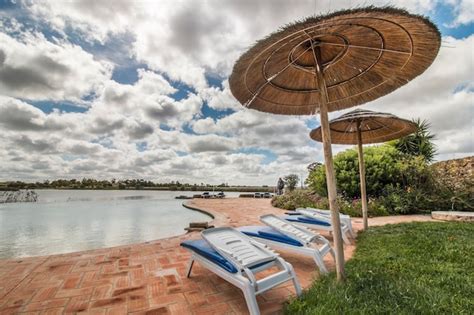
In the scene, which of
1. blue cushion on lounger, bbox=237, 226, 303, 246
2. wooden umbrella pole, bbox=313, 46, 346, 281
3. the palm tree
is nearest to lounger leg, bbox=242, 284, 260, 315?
wooden umbrella pole, bbox=313, 46, 346, 281

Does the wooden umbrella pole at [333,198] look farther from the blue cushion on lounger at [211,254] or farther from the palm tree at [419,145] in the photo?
the palm tree at [419,145]

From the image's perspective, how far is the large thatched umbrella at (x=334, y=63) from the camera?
208 centimetres

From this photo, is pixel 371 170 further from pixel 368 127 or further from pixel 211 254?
pixel 211 254

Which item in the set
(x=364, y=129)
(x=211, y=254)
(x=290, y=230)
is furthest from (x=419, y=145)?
(x=211, y=254)

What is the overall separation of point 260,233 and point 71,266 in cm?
296

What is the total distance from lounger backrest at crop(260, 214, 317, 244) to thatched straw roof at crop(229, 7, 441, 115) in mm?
1831

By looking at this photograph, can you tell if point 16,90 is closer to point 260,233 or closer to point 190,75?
point 190,75

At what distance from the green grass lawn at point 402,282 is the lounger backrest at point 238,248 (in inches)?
20.7

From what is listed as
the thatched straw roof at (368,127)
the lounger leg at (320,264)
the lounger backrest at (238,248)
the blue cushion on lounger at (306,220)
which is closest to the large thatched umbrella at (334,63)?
the lounger leg at (320,264)

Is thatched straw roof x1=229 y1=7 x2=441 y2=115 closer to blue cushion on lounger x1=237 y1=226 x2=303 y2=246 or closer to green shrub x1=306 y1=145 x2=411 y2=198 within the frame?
blue cushion on lounger x1=237 y1=226 x2=303 y2=246

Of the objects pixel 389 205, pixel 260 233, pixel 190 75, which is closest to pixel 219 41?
pixel 190 75

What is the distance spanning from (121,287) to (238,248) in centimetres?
153

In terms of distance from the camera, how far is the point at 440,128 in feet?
49.4

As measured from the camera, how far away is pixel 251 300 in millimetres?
2104
